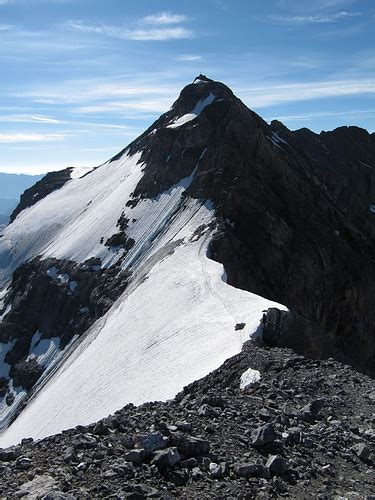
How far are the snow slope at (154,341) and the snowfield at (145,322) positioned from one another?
0.28ft

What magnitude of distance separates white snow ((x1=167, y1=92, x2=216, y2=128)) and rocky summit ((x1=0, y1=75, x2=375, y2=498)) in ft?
1.06

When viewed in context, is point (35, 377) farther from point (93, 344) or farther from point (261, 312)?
point (261, 312)

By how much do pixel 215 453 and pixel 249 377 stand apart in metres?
7.34

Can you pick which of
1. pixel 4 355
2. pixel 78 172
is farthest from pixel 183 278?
pixel 78 172

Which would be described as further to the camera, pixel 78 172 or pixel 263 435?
pixel 78 172

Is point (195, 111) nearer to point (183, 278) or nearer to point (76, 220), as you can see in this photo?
point (76, 220)

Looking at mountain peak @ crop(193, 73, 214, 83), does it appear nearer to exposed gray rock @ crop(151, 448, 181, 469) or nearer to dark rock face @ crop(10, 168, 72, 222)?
dark rock face @ crop(10, 168, 72, 222)

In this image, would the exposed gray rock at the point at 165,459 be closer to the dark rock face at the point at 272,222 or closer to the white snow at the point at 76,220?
the dark rock face at the point at 272,222

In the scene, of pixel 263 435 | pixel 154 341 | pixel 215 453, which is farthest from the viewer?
pixel 154 341

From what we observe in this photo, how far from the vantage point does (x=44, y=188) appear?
383 feet

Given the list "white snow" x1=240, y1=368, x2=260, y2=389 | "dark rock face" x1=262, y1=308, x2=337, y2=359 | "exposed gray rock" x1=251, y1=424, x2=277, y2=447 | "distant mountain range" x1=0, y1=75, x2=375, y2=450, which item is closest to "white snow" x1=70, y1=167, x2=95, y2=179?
"distant mountain range" x1=0, y1=75, x2=375, y2=450

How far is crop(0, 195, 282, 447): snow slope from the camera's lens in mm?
25414

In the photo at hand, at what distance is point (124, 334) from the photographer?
37938 millimetres

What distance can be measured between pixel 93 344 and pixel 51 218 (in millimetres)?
52823
